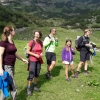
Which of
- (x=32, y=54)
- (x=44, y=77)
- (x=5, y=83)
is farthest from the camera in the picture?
(x=44, y=77)

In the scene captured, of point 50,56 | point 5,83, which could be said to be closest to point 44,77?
point 50,56

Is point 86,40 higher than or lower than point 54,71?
higher

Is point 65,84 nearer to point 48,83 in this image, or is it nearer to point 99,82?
point 48,83

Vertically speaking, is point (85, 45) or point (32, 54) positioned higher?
point (85, 45)

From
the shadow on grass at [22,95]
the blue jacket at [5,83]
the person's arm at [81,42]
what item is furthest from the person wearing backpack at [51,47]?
the blue jacket at [5,83]

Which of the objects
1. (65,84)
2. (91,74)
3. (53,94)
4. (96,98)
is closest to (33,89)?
(53,94)

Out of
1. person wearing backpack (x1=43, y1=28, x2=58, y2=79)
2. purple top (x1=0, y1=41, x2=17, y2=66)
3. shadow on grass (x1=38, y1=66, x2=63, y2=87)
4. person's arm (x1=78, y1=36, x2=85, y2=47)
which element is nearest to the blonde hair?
purple top (x1=0, y1=41, x2=17, y2=66)

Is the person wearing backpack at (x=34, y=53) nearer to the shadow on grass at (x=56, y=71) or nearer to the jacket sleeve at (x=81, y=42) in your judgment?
the jacket sleeve at (x=81, y=42)

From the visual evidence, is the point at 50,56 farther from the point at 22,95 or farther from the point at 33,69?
the point at 22,95

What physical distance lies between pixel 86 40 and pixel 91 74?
2797 mm

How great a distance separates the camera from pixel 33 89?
12398 millimetres

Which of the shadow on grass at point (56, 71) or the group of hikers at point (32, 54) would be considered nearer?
the group of hikers at point (32, 54)

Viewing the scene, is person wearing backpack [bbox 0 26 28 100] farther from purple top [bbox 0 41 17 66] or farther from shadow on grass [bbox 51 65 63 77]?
shadow on grass [bbox 51 65 63 77]

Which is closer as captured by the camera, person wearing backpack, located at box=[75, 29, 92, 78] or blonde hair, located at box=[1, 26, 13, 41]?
blonde hair, located at box=[1, 26, 13, 41]
